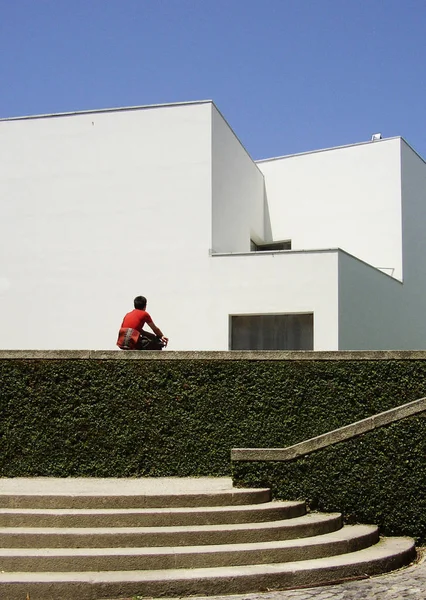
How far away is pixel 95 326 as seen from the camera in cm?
1939

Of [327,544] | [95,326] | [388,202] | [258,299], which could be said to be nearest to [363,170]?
[388,202]

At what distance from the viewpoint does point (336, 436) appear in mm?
9523

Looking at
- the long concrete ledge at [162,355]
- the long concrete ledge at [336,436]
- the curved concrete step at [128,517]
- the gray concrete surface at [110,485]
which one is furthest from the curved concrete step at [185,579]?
the long concrete ledge at [162,355]

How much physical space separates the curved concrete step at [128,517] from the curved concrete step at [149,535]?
2.7 inches

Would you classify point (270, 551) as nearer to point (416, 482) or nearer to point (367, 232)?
point (416, 482)

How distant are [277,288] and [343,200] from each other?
291 inches

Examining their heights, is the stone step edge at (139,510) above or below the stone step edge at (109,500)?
below

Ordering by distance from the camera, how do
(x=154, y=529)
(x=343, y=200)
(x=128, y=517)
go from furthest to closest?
(x=343, y=200) < (x=128, y=517) < (x=154, y=529)

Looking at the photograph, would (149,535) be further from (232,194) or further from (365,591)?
(232,194)

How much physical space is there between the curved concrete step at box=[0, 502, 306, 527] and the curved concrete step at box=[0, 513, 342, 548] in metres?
0.07

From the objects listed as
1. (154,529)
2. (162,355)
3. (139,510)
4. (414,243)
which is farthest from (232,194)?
(154,529)

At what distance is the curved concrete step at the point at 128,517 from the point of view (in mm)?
8180

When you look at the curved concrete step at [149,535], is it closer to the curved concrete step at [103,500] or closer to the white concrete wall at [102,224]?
the curved concrete step at [103,500]

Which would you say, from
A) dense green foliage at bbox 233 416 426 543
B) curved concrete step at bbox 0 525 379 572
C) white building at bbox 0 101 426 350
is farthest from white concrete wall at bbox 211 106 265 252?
curved concrete step at bbox 0 525 379 572
